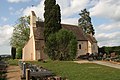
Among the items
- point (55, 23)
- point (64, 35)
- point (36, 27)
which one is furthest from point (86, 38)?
point (64, 35)

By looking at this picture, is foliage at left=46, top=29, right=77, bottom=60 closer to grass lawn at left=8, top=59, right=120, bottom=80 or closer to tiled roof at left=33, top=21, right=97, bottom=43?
tiled roof at left=33, top=21, right=97, bottom=43

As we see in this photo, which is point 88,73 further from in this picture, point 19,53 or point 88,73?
point 19,53

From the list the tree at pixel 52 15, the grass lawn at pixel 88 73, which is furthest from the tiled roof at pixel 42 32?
the grass lawn at pixel 88 73

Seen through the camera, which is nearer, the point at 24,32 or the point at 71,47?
the point at 71,47

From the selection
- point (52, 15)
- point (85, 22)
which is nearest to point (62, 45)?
point (52, 15)

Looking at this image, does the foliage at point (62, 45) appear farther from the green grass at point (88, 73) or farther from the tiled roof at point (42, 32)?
the green grass at point (88, 73)

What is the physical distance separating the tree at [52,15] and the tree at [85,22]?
3416cm

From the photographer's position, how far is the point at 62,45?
163 feet

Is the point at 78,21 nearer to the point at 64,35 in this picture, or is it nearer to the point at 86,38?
the point at 86,38

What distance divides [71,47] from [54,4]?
442 inches

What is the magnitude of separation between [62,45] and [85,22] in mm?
41888

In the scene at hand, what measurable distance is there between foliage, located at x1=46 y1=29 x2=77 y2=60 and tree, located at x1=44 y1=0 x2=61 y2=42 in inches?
122

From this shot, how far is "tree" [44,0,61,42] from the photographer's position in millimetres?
53250

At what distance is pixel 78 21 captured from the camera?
300 ft
